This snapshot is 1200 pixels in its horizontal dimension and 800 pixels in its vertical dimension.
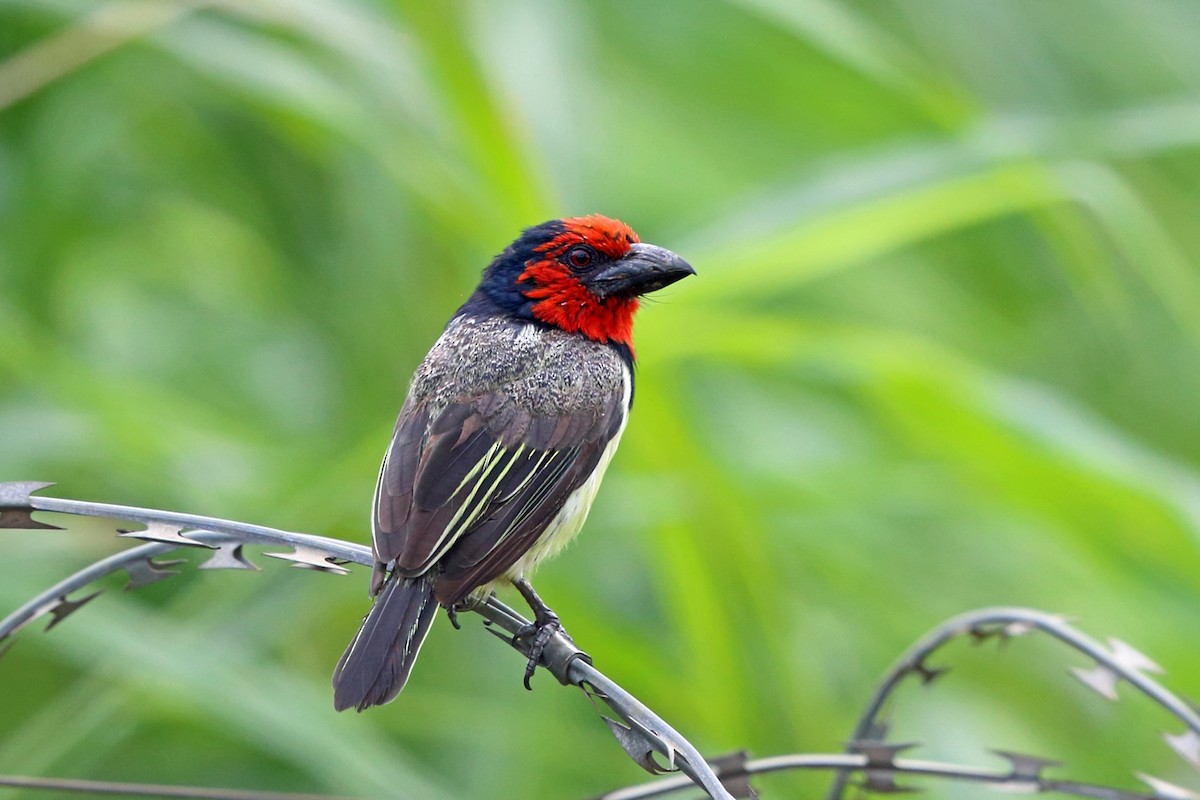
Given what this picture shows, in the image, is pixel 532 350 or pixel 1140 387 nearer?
pixel 532 350

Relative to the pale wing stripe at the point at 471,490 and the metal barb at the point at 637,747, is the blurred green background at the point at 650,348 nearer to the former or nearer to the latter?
the pale wing stripe at the point at 471,490

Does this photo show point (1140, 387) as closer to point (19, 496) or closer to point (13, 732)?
point (13, 732)

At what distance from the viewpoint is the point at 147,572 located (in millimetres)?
2006

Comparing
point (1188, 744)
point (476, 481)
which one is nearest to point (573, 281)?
point (476, 481)

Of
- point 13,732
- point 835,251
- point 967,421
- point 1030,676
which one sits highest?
point 835,251

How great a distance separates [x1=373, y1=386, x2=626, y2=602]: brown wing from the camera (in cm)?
254

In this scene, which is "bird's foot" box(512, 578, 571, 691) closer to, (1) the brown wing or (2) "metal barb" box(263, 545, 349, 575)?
(1) the brown wing

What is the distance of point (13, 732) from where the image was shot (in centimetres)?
410

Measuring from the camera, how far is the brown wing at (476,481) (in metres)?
2.54

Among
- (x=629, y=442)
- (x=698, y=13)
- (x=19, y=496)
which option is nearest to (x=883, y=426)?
(x=629, y=442)

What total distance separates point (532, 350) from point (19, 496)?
140 cm

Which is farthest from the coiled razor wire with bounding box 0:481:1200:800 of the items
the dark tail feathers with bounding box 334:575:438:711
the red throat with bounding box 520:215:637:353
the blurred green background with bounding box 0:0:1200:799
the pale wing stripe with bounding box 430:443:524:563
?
the red throat with bounding box 520:215:637:353

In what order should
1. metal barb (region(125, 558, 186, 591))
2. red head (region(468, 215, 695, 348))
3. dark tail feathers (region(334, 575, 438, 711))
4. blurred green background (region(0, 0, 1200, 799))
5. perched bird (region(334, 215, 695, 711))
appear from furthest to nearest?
blurred green background (region(0, 0, 1200, 799))
red head (region(468, 215, 695, 348))
perched bird (region(334, 215, 695, 711))
dark tail feathers (region(334, 575, 438, 711))
metal barb (region(125, 558, 186, 591))

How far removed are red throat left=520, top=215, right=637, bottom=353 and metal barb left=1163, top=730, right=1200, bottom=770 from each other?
158cm
